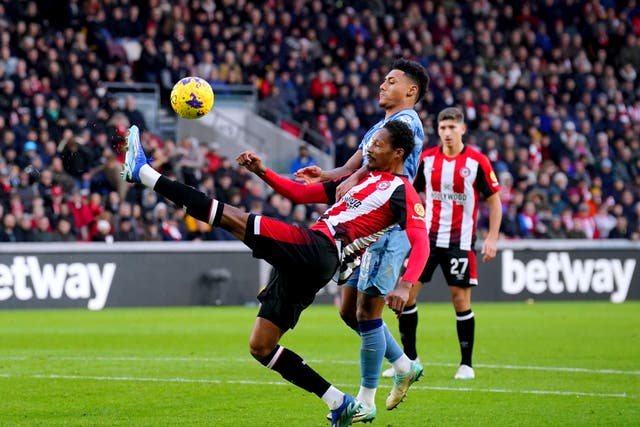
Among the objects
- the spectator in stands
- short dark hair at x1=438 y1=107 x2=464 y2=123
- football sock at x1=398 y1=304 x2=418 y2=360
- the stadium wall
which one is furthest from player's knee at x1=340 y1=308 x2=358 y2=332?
the spectator in stands

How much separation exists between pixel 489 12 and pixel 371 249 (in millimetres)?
23412

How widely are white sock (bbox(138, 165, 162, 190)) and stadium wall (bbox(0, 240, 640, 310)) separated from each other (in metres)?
12.3

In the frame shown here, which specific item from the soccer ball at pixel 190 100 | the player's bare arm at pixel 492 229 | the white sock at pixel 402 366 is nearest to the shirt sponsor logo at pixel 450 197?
the player's bare arm at pixel 492 229

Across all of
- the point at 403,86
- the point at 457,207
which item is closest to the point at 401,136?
the point at 403,86

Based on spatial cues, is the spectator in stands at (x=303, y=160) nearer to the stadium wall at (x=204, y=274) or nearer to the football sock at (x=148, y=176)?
the stadium wall at (x=204, y=274)

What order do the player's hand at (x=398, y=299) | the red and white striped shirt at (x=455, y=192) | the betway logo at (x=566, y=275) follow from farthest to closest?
the betway logo at (x=566, y=275) < the red and white striped shirt at (x=455, y=192) < the player's hand at (x=398, y=299)

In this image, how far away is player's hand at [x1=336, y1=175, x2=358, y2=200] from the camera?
288 inches

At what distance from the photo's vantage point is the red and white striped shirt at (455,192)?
34.7ft

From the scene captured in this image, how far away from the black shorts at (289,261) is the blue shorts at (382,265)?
2.74 feet

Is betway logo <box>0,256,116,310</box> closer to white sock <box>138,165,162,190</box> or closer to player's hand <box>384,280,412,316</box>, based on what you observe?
white sock <box>138,165,162,190</box>

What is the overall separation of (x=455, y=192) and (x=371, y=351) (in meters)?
3.38

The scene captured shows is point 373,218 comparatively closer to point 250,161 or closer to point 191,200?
point 250,161

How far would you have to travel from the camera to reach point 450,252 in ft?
34.5

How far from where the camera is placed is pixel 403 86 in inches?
326
